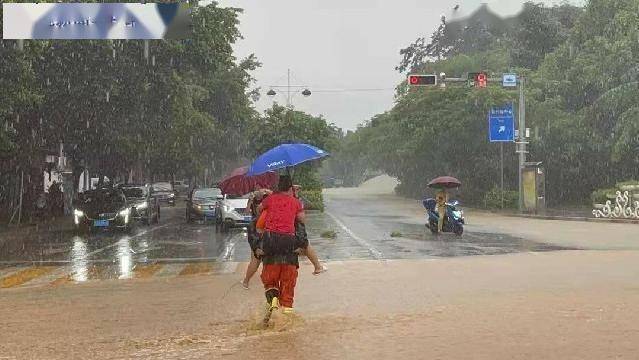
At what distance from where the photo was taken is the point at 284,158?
10.8 metres

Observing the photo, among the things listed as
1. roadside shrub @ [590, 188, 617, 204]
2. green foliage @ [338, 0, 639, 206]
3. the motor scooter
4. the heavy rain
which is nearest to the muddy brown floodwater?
the heavy rain

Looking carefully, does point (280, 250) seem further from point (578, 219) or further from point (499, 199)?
point (499, 199)

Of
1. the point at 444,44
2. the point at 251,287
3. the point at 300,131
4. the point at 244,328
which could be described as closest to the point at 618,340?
the point at 244,328

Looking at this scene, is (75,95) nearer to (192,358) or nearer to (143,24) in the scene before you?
(143,24)

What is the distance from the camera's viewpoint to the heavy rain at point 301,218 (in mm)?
8008

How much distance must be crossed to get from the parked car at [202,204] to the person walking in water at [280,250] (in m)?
21.6

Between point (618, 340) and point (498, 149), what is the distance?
130ft

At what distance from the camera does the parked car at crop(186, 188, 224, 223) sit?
30.3m

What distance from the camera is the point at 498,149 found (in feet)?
151

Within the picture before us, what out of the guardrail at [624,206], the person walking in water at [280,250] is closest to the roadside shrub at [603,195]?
the guardrail at [624,206]

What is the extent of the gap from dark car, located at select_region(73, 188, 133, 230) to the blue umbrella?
45.1 feet

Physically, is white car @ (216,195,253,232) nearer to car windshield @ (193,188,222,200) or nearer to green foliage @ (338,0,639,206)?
car windshield @ (193,188,222,200)

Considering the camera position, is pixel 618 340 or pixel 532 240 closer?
pixel 618 340

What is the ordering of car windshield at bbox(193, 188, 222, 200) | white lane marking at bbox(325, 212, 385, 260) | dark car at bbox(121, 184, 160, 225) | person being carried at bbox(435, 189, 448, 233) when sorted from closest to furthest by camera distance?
white lane marking at bbox(325, 212, 385, 260), person being carried at bbox(435, 189, 448, 233), dark car at bbox(121, 184, 160, 225), car windshield at bbox(193, 188, 222, 200)
